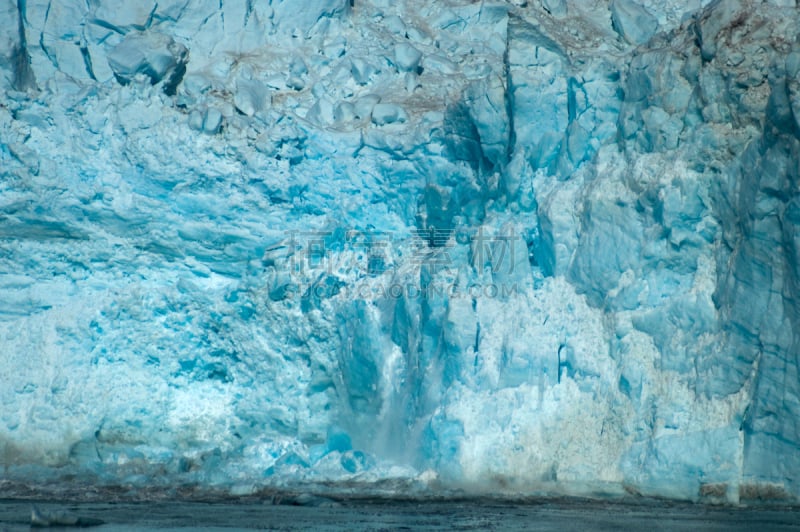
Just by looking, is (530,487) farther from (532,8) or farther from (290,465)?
(532,8)

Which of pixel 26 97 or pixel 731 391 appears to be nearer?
pixel 731 391

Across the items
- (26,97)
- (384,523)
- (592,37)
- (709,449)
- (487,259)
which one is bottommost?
(384,523)

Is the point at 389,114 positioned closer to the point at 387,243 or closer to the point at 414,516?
the point at 387,243

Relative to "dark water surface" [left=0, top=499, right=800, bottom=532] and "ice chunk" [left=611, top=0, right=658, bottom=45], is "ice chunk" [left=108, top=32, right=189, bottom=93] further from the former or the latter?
"ice chunk" [left=611, top=0, right=658, bottom=45]

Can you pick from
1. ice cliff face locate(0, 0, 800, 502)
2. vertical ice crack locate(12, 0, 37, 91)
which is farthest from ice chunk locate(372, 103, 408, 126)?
vertical ice crack locate(12, 0, 37, 91)

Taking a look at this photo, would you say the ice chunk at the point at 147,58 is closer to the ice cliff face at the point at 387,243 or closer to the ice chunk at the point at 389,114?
the ice cliff face at the point at 387,243

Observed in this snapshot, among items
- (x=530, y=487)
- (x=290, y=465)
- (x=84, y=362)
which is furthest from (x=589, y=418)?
(x=84, y=362)

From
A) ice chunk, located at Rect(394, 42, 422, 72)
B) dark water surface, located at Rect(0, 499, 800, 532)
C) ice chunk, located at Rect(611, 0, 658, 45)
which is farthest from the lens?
ice chunk, located at Rect(394, 42, 422, 72)

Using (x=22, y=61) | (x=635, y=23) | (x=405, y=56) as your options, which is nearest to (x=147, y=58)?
(x=22, y=61)
